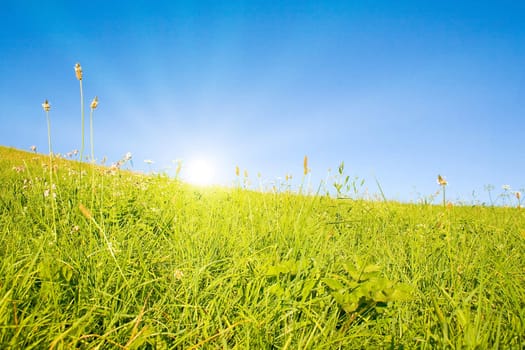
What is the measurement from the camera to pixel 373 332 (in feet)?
5.48

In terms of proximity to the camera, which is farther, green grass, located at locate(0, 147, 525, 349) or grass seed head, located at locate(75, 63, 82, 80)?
grass seed head, located at locate(75, 63, 82, 80)

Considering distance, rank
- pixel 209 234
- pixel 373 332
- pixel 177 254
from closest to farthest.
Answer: pixel 373 332 → pixel 177 254 → pixel 209 234

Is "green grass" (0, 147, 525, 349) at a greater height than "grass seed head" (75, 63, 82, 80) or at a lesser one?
lesser

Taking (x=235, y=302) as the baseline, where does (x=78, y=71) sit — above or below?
above

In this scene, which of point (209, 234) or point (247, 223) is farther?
point (247, 223)

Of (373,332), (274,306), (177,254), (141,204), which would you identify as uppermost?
(141,204)

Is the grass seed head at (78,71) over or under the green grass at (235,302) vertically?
over

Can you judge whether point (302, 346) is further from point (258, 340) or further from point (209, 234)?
point (209, 234)

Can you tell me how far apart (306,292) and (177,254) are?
3.42 feet

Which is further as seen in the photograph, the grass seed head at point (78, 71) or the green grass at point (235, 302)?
the grass seed head at point (78, 71)

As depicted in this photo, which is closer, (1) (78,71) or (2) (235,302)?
(2) (235,302)

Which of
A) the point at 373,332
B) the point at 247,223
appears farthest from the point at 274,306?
the point at 247,223

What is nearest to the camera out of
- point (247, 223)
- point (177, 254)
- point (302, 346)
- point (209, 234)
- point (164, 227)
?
point (302, 346)

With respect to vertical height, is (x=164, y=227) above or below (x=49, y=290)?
above
